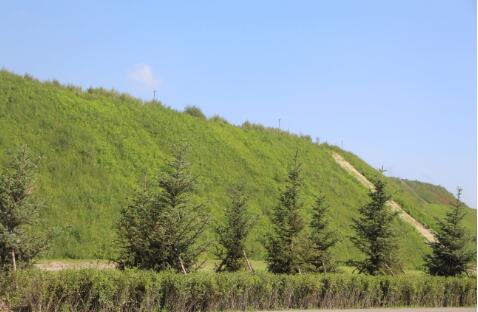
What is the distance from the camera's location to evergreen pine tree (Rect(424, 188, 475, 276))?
2417 centimetres

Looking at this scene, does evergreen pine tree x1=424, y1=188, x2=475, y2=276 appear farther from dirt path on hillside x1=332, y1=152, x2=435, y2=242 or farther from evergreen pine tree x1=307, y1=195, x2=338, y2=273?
dirt path on hillside x1=332, y1=152, x2=435, y2=242

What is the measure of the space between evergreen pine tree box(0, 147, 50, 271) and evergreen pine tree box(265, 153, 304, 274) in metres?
8.07

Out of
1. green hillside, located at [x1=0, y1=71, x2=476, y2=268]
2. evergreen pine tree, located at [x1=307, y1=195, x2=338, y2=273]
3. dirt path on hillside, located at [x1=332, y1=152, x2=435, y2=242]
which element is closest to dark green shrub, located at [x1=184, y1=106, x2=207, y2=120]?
green hillside, located at [x1=0, y1=71, x2=476, y2=268]

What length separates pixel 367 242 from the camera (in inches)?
875

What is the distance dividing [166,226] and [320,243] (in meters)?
7.62

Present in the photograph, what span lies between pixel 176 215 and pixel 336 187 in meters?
30.8

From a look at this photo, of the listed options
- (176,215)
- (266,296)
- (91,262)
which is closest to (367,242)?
(266,296)

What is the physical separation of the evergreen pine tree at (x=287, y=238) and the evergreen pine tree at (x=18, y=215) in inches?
318

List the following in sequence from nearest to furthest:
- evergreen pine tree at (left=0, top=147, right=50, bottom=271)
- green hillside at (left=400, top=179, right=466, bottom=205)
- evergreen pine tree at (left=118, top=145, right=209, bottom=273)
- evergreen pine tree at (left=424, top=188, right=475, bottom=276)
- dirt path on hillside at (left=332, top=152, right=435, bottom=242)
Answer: evergreen pine tree at (left=0, top=147, right=50, bottom=271), evergreen pine tree at (left=118, top=145, right=209, bottom=273), evergreen pine tree at (left=424, top=188, right=475, bottom=276), dirt path on hillside at (left=332, top=152, right=435, bottom=242), green hillside at (left=400, top=179, right=466, bottom=205)

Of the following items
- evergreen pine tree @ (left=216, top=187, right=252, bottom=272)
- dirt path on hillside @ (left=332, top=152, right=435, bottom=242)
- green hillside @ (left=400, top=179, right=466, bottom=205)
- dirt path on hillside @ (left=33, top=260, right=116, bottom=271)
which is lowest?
dirt path on hillside @ (left=33, top=260, right=116, bottom=271)

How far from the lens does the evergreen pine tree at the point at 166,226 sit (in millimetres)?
16375

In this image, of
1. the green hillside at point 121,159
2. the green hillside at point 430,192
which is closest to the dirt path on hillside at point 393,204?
the green hillside at point 121,159

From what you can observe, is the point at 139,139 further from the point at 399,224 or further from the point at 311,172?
the point at 399,224

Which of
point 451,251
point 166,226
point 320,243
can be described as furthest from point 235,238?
point 451,251
